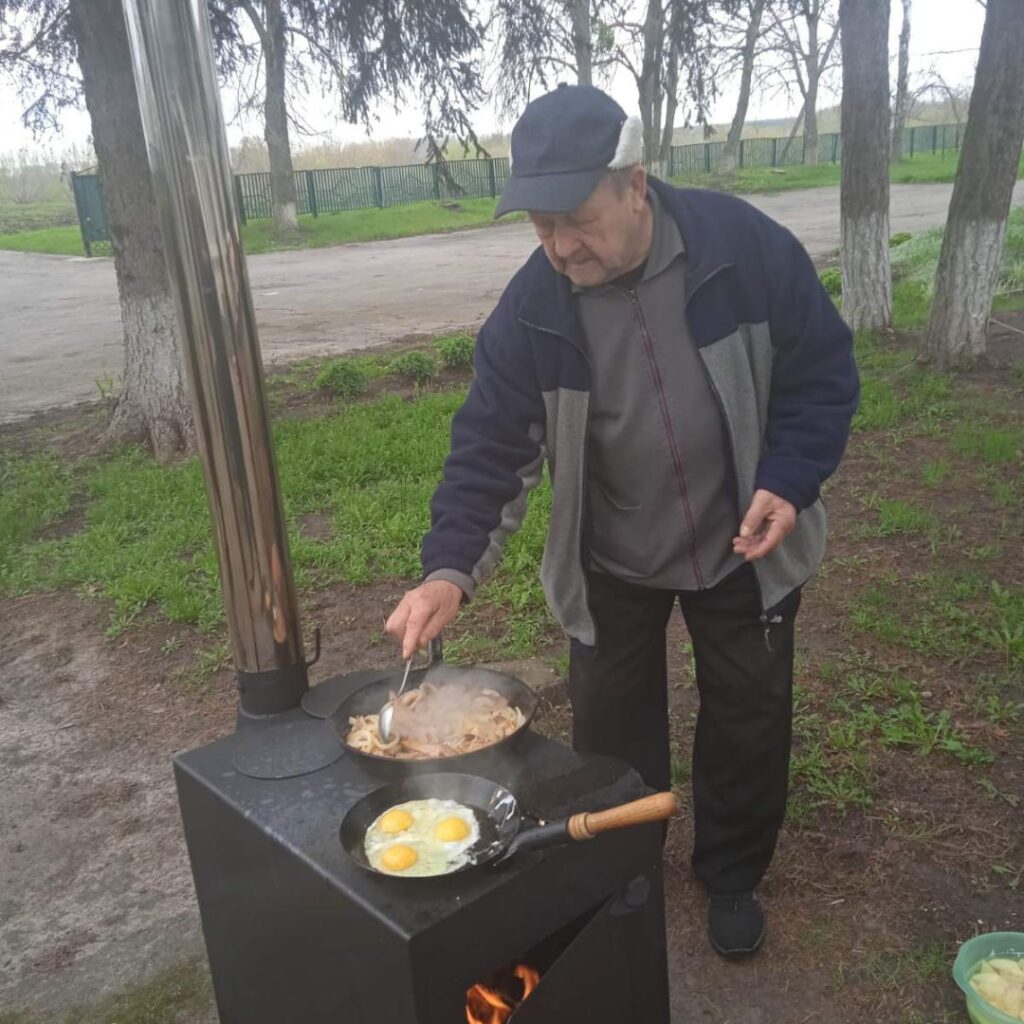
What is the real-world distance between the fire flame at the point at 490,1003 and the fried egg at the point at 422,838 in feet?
1.19

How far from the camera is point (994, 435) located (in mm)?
6156

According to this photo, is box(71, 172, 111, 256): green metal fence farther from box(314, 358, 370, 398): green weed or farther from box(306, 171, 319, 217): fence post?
box(314, 358, 370, 398): green weed

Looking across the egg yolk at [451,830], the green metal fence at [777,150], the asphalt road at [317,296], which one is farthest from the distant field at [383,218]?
the egg yolk at [451,830]

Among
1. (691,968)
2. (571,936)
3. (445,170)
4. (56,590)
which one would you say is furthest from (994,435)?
(56,590)

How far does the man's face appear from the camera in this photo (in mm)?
2000

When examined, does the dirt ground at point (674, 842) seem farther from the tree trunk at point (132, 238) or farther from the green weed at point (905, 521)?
the tree trunk at point (132, 238)

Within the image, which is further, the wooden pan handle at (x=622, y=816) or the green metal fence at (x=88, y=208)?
the green metal fence at (x=88, y=208)

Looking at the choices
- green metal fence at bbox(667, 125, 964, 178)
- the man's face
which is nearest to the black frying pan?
the man's face

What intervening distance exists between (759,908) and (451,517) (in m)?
1.37

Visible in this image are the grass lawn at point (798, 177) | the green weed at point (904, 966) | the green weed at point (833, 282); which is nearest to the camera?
the green weed at point (904, 966)

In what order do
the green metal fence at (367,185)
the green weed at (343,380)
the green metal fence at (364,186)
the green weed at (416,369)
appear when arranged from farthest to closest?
the green metal fence at (364,186)
the green metal fence at (367,185)
the green weed at (416,369)
the green weed at (343,380)

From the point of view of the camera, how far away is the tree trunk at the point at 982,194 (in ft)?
22.8

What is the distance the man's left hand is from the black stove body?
1.73 ft

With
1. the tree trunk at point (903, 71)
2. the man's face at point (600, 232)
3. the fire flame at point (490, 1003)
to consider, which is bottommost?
the fire flame at point (490, 1003)
